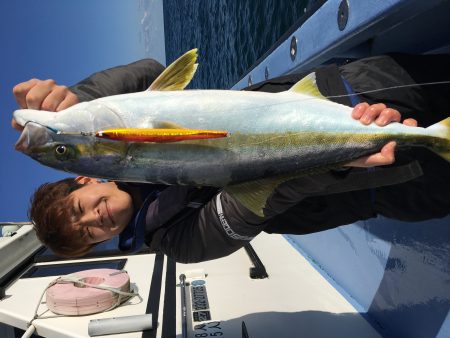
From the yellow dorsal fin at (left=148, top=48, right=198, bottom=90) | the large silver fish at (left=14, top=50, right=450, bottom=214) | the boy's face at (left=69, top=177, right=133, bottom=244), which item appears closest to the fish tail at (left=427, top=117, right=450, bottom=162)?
the large silver fish at (left=14, top=50, right=450, bottom=214)

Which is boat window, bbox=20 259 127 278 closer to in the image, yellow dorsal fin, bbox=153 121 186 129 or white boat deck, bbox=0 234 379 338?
white boat deck, bbox=0 234 379 338

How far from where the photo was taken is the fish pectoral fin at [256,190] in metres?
1.64

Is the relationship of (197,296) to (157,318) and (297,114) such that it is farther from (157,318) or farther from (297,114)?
(297,114)

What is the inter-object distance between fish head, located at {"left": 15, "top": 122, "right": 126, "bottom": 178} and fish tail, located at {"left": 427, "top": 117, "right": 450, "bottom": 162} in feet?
3.73

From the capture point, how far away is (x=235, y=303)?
3422 mm

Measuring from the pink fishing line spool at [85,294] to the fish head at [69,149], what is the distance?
215 cm

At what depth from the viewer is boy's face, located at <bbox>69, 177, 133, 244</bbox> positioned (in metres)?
2.34

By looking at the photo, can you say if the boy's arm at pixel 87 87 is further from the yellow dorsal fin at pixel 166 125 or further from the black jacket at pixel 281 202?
the yellow dorsal fin at pixel 166 125

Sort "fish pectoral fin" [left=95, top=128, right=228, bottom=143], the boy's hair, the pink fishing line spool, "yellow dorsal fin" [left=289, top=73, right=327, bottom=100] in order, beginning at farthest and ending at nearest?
1. the pink fishing line spool
2. the boy's hair
3. "yellow dorsal fin" [left=289, top=73, right=327, bottom=100]
4. "fish pectoral fin" [left=95, top=128, right=228, bottom=143]

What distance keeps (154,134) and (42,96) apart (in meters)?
0.52

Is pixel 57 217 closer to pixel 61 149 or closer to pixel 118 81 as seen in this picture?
pixel 118 81

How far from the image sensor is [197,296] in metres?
3.53

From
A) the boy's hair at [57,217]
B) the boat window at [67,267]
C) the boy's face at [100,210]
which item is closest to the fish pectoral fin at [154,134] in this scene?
the boy's face at [100,210]

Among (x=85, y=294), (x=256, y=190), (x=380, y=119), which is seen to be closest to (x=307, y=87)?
(x=380, y=119)
